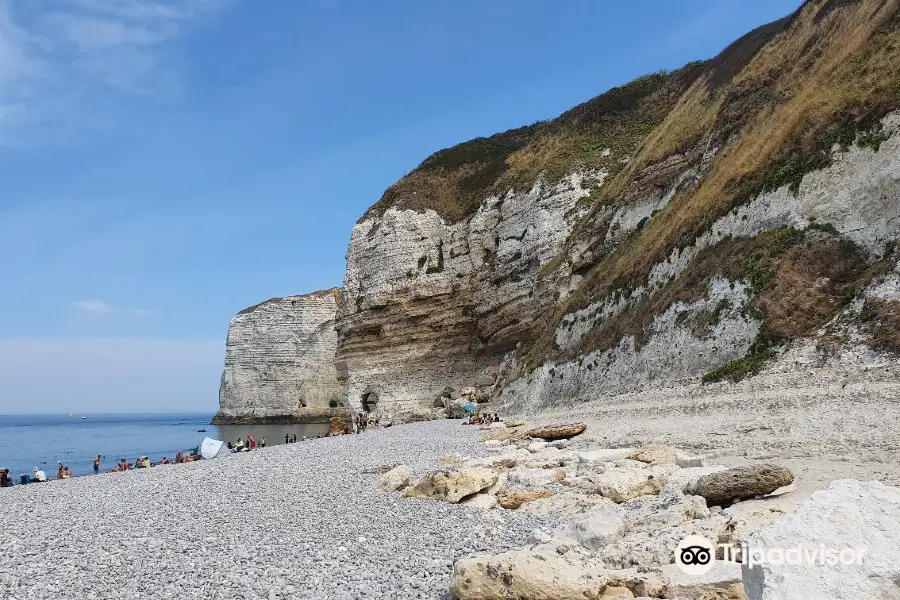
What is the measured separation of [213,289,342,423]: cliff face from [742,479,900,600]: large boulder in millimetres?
73262

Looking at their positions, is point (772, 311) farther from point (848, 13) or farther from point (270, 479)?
point (848, 13)

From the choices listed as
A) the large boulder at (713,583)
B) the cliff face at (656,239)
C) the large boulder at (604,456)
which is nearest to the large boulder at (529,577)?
the large boulder at (713,583)

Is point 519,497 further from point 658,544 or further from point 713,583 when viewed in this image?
point 713,583

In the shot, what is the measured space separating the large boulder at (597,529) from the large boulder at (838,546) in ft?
8.23

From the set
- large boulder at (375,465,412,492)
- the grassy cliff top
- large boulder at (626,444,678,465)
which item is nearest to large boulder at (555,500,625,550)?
large boulder at (626,444,678,465)

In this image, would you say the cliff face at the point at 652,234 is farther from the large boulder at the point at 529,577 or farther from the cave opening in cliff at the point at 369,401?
the large boulder at the point at 529,577

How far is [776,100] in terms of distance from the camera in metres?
25.0

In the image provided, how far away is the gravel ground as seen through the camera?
7.10m

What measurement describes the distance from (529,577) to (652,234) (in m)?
23.6

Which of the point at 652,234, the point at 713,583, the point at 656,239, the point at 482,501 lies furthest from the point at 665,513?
the point at 652,234

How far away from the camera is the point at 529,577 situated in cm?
527

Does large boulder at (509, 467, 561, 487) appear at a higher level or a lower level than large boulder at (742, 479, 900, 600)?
lower

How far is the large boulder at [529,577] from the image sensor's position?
17.0ft

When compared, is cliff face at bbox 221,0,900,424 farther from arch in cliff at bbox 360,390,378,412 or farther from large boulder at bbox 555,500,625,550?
large boulder at bbox 555,500,625,550
